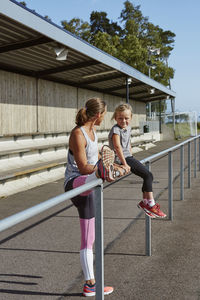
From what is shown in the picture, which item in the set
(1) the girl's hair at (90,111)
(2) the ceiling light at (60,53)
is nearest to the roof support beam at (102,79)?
(2) the ceiling light at (60,53)

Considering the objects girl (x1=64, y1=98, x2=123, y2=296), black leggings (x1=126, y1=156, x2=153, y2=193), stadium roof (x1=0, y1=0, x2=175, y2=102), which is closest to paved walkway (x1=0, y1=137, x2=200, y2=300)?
girl (x1=64, y1=98, x2=123, y2=296)

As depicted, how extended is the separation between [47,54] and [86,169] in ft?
30.8

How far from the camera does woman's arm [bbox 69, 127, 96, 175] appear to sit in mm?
2992

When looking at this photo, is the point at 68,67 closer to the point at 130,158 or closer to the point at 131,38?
the point at 130,158

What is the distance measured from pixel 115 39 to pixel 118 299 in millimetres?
41068

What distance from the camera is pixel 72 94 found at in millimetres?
17750

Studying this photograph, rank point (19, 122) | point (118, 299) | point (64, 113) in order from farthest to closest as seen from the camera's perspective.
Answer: point (64, 113)
point (19, 122)
point (118, 299)

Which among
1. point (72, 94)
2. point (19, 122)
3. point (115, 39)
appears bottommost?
point (19, 122)

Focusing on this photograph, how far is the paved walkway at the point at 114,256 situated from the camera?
3.34 m

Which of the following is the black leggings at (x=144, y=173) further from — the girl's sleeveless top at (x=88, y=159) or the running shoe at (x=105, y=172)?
the running shoe at (x=105, y=172)

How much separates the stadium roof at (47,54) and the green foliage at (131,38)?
17651 mm

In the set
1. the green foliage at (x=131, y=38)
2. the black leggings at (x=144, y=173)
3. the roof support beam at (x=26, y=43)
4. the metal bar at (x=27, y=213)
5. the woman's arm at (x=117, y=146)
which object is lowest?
the black leggings at (x=144, y=173)

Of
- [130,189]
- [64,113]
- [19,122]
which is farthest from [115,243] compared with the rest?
[64,113]

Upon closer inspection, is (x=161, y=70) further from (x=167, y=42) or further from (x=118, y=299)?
(x=118, y=299)
